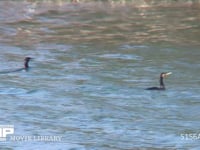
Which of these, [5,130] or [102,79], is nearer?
[5,130]

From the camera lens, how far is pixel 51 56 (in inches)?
1085

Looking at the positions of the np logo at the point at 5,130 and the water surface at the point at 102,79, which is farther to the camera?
the water surface at the point at 102,79

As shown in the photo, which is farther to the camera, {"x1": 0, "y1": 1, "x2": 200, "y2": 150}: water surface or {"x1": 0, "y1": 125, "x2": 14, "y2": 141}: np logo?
{"x1": 0, "y1": 1, "x2": 200, "y2": 150}: water surface

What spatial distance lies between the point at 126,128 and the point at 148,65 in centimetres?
785

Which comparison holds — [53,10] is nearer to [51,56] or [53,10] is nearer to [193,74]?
[51,56]

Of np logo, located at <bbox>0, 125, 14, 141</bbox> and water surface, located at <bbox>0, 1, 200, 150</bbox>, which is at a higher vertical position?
np logo, located at <bbox>0, 125, 14, 141</bbox>

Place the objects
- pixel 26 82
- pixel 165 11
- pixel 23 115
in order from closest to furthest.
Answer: pixel 23 115, pixel 26 82, pixel 165 11

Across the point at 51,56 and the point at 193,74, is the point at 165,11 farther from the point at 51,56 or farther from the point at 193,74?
the point at 193,74

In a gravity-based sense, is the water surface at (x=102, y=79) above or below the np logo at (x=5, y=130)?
below

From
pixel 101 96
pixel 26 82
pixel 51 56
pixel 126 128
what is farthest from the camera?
pixel 51 56

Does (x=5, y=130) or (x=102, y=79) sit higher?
(x=5, y=130)

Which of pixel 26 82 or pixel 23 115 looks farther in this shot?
pixel 26 82

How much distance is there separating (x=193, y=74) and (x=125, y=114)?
5230 mm

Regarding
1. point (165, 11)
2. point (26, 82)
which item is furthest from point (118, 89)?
point (165, 11)
